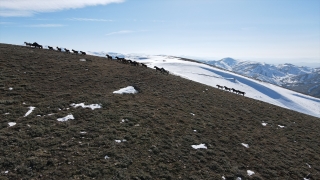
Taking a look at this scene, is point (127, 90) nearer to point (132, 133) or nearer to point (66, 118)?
point (66, 118)

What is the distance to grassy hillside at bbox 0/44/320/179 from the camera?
12758mm

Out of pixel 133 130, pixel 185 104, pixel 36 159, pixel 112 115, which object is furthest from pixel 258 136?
pixel 36 159

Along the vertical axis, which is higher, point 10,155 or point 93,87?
point 93,87

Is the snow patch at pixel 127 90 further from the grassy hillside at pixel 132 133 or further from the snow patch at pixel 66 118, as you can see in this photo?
the snow patch at pixel 66 118

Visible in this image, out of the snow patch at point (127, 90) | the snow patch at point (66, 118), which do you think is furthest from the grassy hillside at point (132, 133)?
the snow patch at point (127, 90)

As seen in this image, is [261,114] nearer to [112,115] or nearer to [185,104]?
[185,104]

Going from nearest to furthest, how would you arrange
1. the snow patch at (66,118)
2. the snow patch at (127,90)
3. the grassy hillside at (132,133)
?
1. the grassy hillside at (132,133)
2. the snow patch at (66,118)
3. the snow patch at (127,90)

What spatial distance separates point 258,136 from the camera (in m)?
22.3

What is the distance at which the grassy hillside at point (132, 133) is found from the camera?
12.8m

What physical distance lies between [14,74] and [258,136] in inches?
1230

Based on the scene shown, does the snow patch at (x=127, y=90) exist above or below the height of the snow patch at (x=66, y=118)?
above

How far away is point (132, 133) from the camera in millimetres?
17094

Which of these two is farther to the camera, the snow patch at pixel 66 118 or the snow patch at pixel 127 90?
the snow patch at pixel 127 90

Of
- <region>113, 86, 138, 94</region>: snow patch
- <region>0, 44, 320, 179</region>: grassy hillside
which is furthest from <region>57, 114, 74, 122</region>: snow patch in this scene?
<region>113, 86, 138, 94</region>: snow patch
